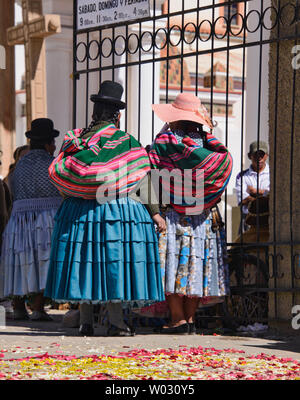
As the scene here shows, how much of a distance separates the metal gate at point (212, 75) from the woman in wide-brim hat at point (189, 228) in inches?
10.3

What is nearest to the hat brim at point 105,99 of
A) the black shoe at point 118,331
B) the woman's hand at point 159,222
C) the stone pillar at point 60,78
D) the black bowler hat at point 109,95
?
the black bowler hat at point 109,95

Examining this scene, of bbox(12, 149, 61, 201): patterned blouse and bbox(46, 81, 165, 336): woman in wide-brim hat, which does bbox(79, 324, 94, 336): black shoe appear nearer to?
bbox(46, 81, 165, 336): woman in wide-brim hat

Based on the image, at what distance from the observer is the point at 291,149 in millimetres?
7215

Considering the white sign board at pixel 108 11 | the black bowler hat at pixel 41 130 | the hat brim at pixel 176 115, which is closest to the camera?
the hat brim at pixel 176 115

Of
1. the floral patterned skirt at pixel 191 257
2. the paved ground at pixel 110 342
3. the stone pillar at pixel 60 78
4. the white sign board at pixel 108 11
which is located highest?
the stone pillar at pixel 60 78

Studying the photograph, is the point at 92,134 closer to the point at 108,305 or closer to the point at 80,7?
the point at 108,305

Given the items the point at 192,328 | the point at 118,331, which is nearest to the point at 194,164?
the point at 192,328

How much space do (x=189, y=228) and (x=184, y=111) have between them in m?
0.87

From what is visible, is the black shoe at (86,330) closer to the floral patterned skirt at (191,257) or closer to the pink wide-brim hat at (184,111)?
the floral patterned skirt at (191,257)

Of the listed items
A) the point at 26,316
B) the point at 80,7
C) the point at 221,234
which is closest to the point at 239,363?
the point at 221,234

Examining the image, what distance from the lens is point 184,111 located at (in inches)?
292

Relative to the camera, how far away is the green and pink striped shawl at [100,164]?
23.0 feet

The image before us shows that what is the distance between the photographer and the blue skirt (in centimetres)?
694
